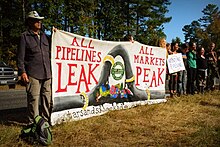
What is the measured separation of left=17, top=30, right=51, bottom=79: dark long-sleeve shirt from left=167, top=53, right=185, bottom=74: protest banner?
4.96 metres

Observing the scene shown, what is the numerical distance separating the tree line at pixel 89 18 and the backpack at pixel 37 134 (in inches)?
482

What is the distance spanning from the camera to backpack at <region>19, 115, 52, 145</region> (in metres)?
3.96

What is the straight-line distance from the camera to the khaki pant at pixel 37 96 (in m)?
4.57

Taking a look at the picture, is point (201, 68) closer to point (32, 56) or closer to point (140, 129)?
point (140, 129)

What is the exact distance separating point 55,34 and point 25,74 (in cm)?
113

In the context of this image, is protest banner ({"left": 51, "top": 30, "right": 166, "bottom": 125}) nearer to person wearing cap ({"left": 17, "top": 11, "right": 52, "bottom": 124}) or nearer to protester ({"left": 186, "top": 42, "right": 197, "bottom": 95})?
person wearing cap ({"left": 17, "top": 11, "right": 52, "bottom": 124})

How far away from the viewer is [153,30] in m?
37.0

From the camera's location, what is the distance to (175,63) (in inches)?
352

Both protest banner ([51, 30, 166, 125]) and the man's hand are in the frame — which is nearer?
the man's hand

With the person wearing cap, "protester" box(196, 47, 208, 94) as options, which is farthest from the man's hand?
"protester" box(196, 47, 208, 94)

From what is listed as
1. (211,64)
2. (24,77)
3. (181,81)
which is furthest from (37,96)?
(211,64)

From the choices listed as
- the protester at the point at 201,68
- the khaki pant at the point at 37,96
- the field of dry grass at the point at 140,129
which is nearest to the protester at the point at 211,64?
the protester at the point at 201,68

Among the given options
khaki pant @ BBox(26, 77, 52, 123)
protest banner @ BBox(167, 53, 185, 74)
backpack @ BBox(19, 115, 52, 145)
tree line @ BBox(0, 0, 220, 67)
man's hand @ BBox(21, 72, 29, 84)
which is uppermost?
tree line @ BBox(0, 0, 220, 67)

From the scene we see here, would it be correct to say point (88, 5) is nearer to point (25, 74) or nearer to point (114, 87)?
point (114, 87)
